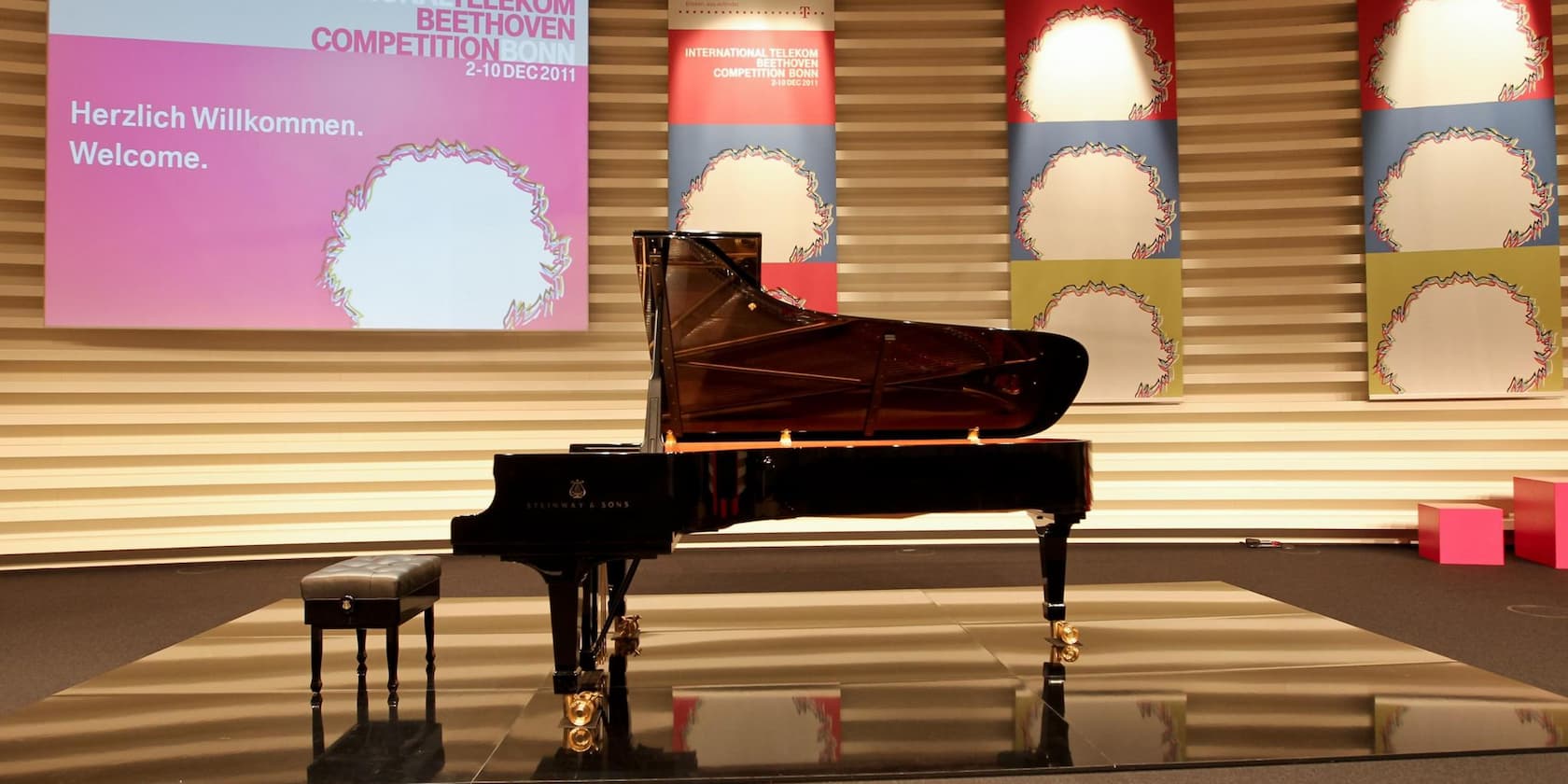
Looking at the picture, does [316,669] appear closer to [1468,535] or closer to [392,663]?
[392,663]

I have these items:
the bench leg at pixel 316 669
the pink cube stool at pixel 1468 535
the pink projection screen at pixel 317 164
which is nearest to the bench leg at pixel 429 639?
the bench leg at pixel 316 669

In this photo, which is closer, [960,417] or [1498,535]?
[960,417]

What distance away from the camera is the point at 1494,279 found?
5594 millimetres

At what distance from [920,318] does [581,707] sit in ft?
13.1

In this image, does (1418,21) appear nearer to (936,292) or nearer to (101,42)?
(936,292)

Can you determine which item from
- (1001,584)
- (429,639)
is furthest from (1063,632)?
(429,639)

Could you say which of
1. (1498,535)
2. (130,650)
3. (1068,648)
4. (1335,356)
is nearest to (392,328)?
(130,650)

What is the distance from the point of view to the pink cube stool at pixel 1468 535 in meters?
5.18

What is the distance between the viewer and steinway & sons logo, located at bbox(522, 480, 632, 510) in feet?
8.41

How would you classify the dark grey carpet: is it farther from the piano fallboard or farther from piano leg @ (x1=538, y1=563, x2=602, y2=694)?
piano leg @ (x1=538, y1=563, x2=602, y2=694)

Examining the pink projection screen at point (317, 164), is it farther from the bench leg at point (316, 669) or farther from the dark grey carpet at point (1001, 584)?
the bench leg at point (316, 669)

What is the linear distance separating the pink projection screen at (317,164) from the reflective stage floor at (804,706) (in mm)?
2185

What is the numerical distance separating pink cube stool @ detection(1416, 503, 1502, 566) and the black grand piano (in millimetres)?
3109

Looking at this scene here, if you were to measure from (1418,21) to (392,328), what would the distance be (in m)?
6.36
